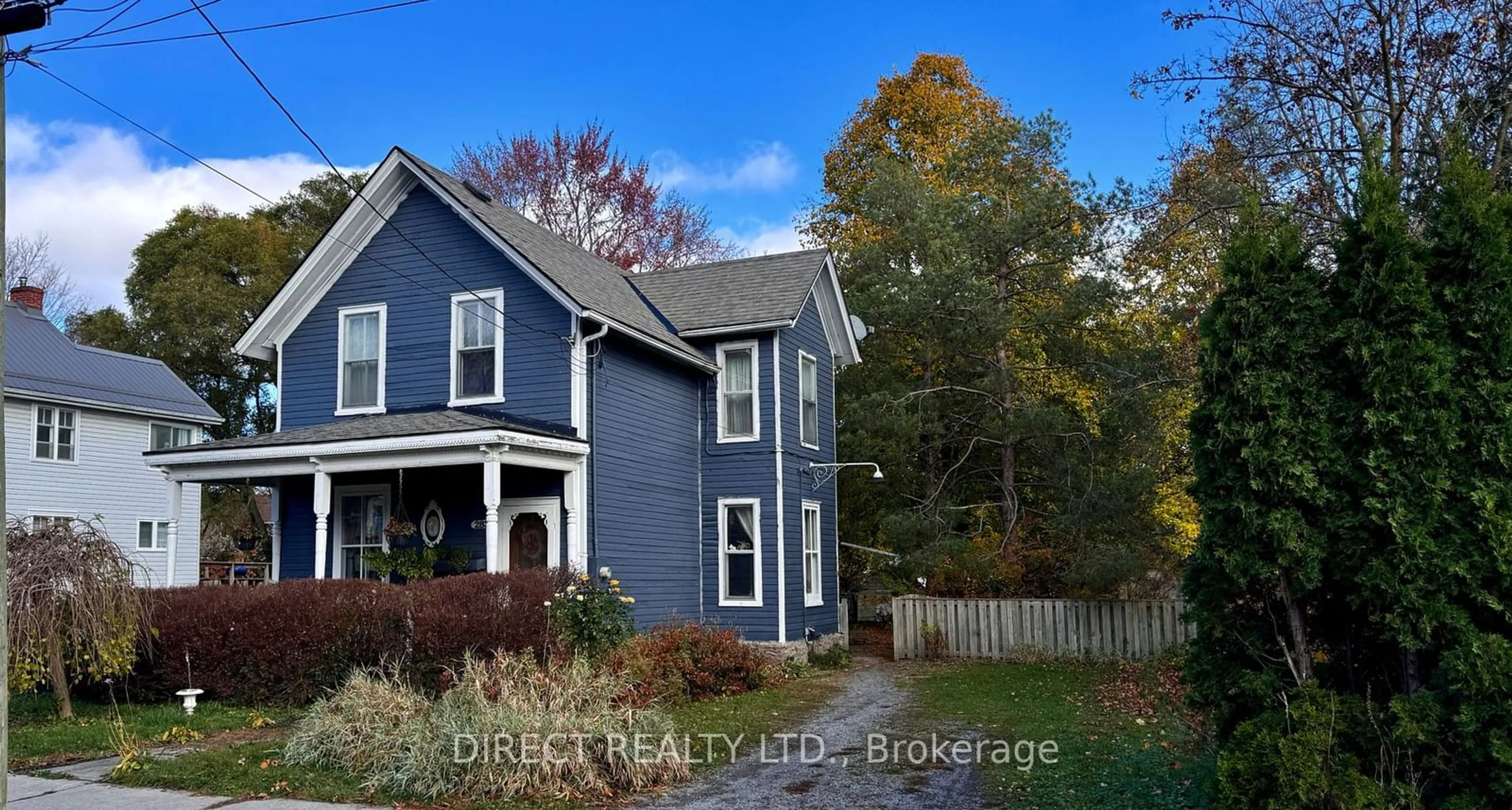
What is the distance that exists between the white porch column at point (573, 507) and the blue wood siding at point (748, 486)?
3.77 metres

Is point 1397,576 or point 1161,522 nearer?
point 1397,576

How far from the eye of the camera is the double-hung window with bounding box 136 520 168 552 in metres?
27.1

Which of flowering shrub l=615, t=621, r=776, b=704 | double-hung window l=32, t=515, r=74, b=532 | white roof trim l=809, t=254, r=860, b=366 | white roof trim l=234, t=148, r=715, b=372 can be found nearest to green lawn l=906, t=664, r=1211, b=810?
flowering shrub l=615, t=621, r=776, b=704

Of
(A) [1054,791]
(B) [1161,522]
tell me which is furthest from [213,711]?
(B) [1161,522]

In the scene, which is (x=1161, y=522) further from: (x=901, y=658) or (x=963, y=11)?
(x=963, y=11)

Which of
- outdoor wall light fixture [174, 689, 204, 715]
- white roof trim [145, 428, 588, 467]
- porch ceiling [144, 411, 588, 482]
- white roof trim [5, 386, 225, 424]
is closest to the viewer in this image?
outdoor wall light fixture [174, 689, 204, 715]

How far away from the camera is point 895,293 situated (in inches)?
880

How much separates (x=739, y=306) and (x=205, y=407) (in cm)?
1781

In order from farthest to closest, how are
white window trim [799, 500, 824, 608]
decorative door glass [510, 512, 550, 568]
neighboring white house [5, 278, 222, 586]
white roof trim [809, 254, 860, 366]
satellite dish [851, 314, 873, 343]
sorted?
neighboring white house [5, 278, 222, 586] < satellite dish [851, 314, 873, 343] < white roof trim [809, 254, 860, 366] < white window trim [799, 500, 824, 608] < decorative door glass [510, 512, 550, 568]

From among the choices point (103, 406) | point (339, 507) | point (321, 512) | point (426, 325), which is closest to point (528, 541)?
point (321, 512)

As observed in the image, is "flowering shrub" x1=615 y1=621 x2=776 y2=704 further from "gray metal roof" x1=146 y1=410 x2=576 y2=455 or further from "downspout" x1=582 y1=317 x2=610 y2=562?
"gray metal roof" x1=146 y1=410 x2=576 y2=455

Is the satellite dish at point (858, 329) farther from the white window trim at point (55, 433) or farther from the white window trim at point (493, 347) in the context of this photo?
the white window trim at point (55, 433)

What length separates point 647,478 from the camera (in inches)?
663

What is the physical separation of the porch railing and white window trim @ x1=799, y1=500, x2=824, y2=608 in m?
14.4
